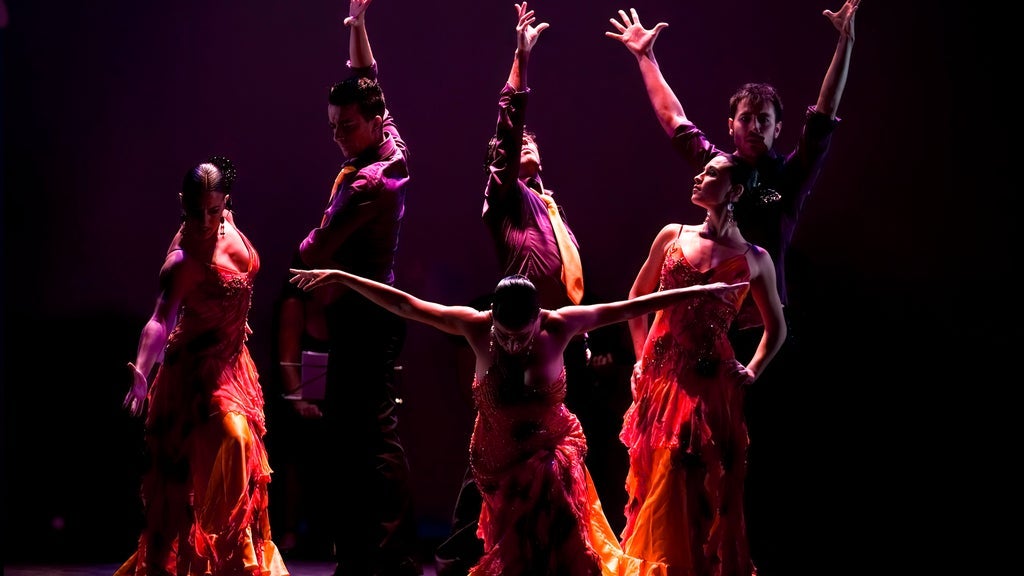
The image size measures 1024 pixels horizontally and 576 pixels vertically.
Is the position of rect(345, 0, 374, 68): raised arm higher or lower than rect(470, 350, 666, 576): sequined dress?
higher

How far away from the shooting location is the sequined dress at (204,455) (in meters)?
3.93

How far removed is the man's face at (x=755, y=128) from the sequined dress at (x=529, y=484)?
4.32ft

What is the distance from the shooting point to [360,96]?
4195 millimetres

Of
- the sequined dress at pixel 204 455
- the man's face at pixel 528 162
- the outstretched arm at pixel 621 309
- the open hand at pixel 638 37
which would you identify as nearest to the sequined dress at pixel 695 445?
the outstretched arm at pixel 621 309

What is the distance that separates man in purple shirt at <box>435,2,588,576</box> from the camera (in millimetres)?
4086

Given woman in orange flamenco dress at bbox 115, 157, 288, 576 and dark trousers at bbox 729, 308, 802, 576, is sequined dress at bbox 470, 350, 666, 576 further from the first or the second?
dark trousers at bbox 729, 308, 802, 576

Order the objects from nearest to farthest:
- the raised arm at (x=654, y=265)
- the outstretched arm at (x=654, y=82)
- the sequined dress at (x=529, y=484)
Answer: the sequined dress at (x=529, y=484)
the raised arm at (x=654, y=265)
the outstretched arm at (x=654, y=82)

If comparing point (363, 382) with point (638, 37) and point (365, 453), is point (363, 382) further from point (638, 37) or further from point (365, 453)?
point (638, 37)

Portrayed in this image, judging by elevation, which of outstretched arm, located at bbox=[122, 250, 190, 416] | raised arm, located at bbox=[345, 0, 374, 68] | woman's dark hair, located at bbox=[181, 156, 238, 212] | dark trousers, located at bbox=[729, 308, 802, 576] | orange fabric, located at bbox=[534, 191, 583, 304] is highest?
raised arm, located at bbox=[345, 0, 374, 68]

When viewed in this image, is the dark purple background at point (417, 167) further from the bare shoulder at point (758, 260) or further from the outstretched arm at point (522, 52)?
the bare shoulder at point (758, 260)

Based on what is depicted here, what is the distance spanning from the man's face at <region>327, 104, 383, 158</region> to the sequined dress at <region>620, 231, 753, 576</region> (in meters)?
1.22

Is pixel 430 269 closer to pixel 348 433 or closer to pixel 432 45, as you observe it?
pixel 432 45

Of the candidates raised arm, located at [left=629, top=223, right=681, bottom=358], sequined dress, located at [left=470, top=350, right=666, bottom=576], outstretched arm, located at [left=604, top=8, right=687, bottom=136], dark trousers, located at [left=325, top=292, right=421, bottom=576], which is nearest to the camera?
sequined dress, located at [left=470, top=350, right=666, bottom=576]

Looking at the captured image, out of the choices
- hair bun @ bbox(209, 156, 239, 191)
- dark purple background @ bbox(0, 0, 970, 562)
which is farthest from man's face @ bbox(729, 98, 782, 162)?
hair bun @ bbox(209, 156, 239, 191)
